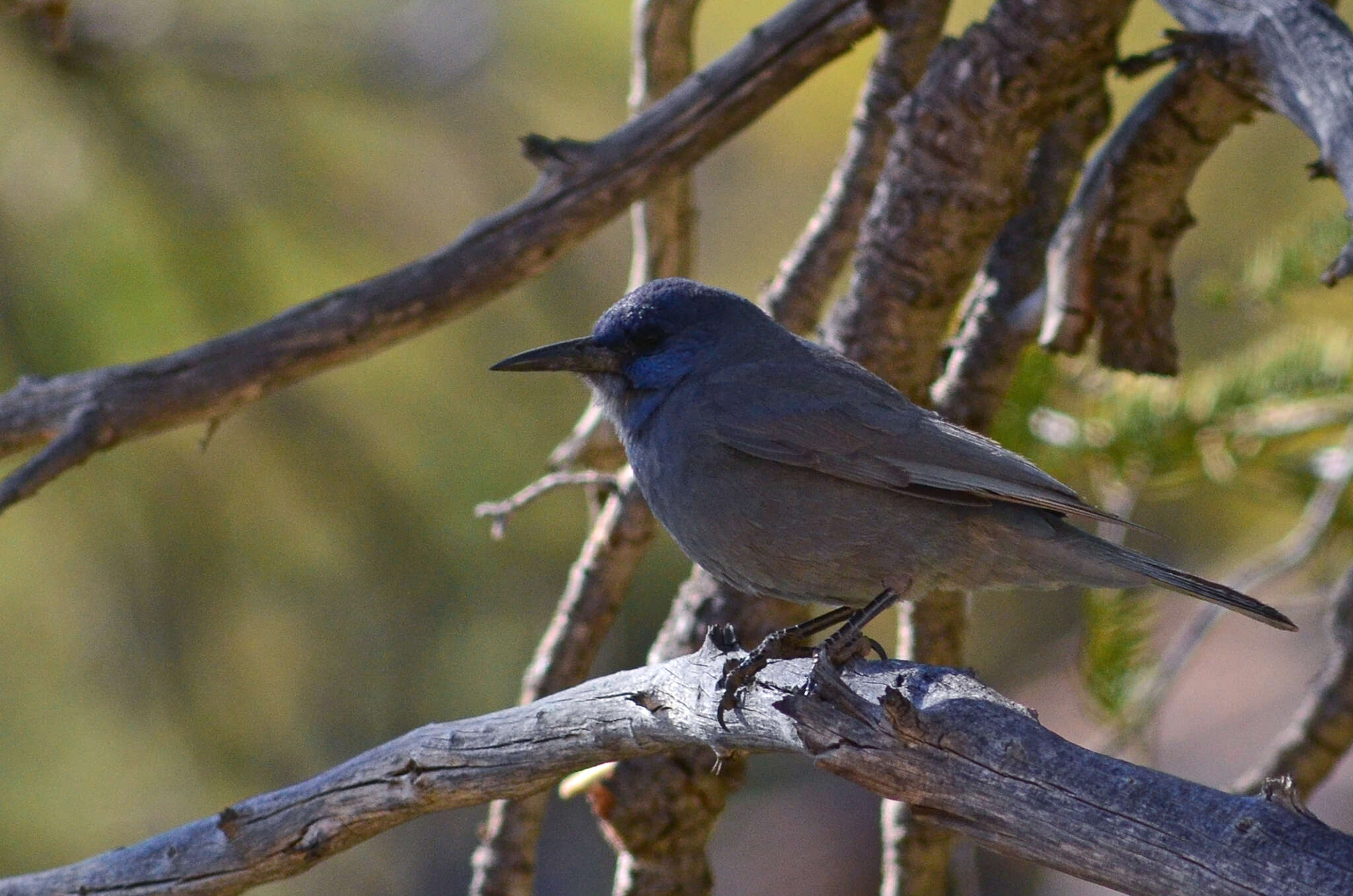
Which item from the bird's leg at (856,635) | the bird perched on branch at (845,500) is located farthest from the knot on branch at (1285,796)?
the bird perched on branch at (845,500)

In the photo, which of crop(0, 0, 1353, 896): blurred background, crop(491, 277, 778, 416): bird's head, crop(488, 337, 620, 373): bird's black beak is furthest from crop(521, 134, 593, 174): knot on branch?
crop(0, 0, 1353, 896): blurred background

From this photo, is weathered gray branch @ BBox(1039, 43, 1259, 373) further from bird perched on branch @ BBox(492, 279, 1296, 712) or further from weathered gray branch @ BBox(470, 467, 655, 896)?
weathered gray branch @ BBox(470, 467, 655, 896)

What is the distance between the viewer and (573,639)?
15.0 feet

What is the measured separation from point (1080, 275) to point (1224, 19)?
869mm

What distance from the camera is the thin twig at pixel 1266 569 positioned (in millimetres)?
4457

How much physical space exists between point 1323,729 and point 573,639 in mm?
2543

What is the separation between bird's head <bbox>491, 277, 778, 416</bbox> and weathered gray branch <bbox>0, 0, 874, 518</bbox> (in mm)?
536

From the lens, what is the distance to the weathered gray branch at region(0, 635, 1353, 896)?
6.31 feet

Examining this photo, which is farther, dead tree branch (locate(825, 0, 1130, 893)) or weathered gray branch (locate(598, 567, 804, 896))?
weathered gray branch (locate(598, 567, 804, 896))

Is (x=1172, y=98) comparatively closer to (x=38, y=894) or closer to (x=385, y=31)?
(x=38, y=894)

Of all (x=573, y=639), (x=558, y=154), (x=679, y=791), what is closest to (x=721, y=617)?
(x=679, y=791)

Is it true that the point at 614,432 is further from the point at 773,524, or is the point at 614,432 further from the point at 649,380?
the point at 773,524

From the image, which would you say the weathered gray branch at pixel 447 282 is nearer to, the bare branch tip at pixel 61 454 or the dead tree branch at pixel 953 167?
the bare branch tip at pixel 61 454

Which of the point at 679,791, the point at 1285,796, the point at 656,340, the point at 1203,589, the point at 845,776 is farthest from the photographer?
the point at 679,791
